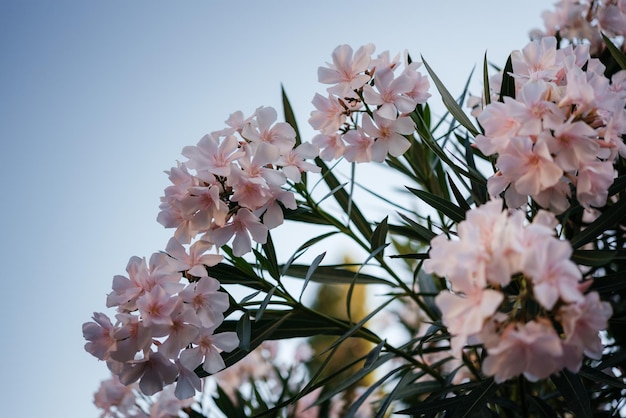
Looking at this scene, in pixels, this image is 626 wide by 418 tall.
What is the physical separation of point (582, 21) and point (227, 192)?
1.20m

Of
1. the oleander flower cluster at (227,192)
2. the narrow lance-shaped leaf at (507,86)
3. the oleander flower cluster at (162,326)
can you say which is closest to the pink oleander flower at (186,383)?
the oleander flower cluster at (162,326)

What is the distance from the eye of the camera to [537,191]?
75 centimetres

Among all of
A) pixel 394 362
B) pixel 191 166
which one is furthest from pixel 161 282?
pixel 394 362

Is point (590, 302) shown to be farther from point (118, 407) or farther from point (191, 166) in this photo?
point (118, 407)

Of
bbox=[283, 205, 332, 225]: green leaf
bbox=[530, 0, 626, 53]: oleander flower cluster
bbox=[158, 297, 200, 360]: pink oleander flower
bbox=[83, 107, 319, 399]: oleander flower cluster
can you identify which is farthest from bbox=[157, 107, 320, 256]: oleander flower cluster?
bbox=[530, 0, 626, 53]: oleander flower cluster

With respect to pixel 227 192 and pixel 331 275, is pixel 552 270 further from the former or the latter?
pixel 331 275

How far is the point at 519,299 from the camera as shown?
25.3 inches

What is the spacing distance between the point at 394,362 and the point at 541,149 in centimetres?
188

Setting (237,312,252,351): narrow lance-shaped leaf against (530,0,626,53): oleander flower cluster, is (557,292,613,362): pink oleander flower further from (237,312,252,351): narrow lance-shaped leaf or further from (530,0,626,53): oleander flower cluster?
(530,0,626,53): oleander flower cluster

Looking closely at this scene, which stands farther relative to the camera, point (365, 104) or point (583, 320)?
point (365, 104)

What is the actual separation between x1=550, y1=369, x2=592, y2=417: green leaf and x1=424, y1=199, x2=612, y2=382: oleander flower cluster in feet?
0.92

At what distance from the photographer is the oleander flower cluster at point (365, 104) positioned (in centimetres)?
100

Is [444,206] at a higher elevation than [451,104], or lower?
lower

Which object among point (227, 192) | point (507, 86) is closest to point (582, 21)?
point (507, 86)
